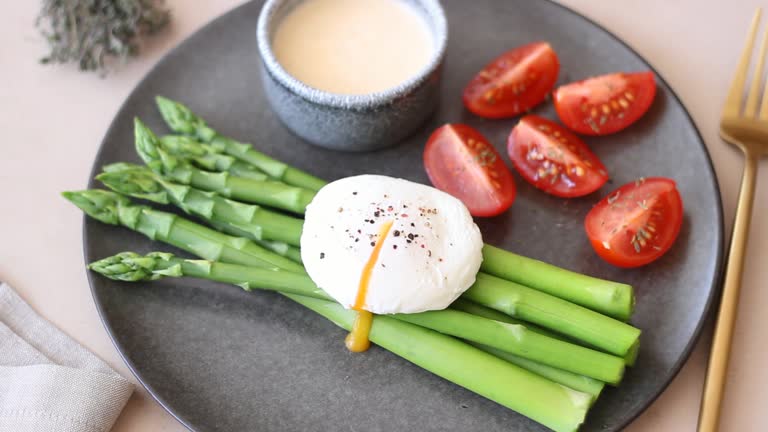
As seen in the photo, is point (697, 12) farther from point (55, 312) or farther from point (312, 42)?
point (55, 312)

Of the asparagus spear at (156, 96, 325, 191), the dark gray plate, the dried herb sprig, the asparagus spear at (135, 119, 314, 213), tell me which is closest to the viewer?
the dark gray plate

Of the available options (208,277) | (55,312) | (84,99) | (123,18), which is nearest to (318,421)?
(208,277)

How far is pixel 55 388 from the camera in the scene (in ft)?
7.33

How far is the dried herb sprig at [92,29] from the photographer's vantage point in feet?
9.98

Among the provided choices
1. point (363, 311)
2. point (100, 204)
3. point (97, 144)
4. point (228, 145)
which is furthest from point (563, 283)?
point (97, 144)

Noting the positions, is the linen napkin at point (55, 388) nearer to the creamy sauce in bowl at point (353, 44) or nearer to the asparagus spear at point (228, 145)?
the asparagus spear at point (228, 145)

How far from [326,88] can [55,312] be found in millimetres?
1211

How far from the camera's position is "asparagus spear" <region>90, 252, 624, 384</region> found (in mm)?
2113

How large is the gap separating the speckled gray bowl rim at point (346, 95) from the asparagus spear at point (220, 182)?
Result: 32 cm

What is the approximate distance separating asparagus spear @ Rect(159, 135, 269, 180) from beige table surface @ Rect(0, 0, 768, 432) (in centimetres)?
45

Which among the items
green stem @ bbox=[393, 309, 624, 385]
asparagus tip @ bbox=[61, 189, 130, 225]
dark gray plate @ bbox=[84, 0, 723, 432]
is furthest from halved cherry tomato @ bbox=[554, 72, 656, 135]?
asparagus tip @ bbox=[61, 189, 130, 225]

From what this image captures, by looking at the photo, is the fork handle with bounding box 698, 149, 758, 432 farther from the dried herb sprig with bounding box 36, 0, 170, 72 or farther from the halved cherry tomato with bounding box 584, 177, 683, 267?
the dried herb sprig with bounding box 36, 0, 170, 72

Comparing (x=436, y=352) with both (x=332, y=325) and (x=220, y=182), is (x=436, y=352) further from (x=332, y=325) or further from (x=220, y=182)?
(x=220, y=182)

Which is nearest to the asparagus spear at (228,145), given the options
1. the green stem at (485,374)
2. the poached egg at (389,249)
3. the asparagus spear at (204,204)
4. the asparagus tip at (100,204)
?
the asparagus spear at (204,204)
